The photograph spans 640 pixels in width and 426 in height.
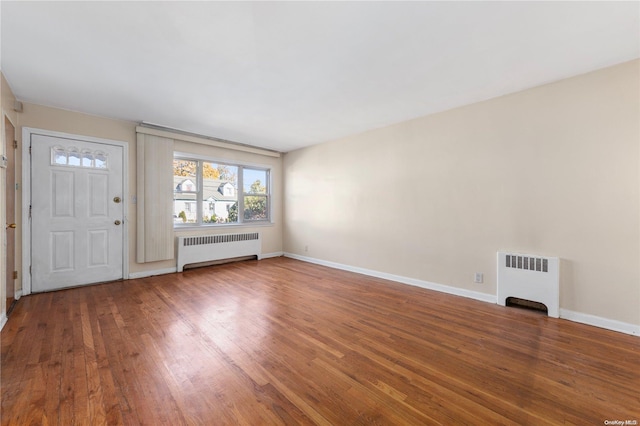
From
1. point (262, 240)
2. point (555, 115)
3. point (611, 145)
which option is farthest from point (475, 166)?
point (262, 240)

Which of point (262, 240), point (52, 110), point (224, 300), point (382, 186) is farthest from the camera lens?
point (262, 240)

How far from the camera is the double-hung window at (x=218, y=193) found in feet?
16.5

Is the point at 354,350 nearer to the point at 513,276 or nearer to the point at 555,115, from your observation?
the point at 513,276

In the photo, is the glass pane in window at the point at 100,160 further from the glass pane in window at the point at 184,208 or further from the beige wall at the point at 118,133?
the glass pane in window at the point at 184,208

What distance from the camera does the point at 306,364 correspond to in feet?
6.44

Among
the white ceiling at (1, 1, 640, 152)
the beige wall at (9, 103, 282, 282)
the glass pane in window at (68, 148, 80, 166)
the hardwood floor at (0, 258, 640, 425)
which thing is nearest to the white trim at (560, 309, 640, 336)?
the hardwood floor at (0, 258, 640, 425)

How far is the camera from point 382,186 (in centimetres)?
443

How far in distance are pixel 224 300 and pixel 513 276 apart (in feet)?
11.6

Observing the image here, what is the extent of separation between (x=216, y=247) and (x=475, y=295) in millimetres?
4523

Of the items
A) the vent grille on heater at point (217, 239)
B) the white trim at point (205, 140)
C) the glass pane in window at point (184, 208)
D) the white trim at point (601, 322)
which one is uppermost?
the white trim at point (205, 140)

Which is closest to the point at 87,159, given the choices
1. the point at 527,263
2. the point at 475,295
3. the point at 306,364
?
the point at 306,364

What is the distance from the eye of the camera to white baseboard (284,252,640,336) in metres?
2.50

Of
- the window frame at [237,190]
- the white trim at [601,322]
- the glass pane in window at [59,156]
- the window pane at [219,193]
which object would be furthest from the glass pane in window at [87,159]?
the white trim at [601,322]

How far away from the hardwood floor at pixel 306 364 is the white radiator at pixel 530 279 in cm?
18
